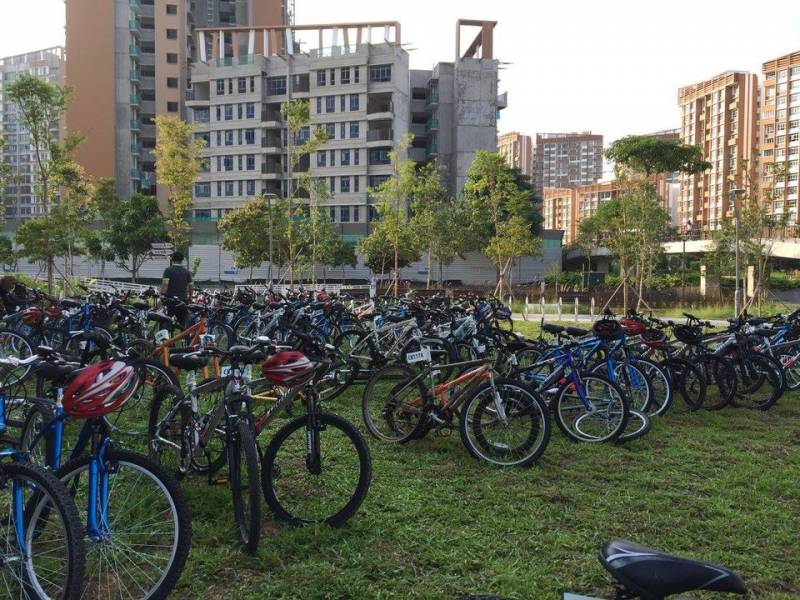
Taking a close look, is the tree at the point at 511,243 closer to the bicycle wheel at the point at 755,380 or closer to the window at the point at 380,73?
the bicycle wheel at the point at 755,380

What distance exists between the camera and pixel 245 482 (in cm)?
340

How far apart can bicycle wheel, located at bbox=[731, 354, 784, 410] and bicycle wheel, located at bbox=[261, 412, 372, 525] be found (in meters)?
5.07

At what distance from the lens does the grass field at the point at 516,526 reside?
10.2 ft

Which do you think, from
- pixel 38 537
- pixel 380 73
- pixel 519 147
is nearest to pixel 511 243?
pixel 38 537

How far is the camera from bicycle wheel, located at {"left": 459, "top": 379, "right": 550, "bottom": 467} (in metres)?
4.74

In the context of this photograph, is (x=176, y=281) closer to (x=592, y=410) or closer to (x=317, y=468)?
(x=592, y=410)

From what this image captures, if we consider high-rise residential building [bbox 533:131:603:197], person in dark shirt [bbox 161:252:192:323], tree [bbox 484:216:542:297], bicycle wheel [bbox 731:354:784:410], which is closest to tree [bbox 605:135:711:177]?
tree [bbox 484:216:542:297]

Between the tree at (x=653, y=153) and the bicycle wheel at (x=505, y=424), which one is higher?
the tree at (x=653, y=153)

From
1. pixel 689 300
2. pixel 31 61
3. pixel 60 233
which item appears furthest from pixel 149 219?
pixel 31 61

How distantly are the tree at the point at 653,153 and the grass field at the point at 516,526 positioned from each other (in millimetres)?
39284

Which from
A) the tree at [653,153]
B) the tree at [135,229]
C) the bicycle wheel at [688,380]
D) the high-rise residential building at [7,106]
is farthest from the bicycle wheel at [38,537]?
the high-rise residential building at [7,106]

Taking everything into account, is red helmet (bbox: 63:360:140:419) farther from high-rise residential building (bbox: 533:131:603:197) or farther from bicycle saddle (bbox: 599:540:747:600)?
high-rise residential building (bbox: 533:131:603:197)

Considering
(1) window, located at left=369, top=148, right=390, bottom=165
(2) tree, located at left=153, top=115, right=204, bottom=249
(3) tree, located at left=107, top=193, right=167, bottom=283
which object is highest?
(1) window, located at left=369, top=148, right=390, bottom=165

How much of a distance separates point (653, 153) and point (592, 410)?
40446mm
